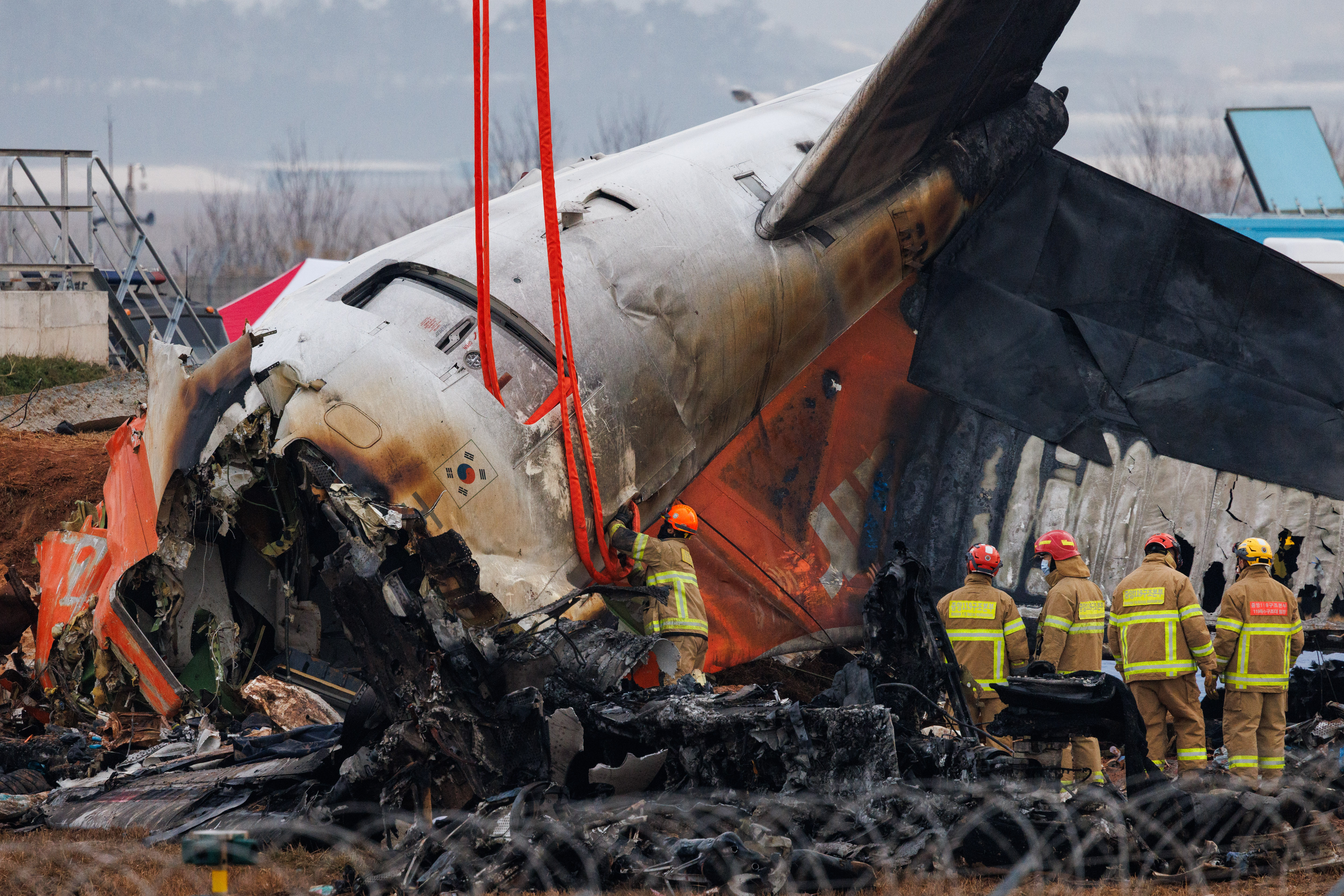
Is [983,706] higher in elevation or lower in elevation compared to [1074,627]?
lower

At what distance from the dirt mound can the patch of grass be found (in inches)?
162

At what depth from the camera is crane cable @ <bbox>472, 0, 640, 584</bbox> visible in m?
8.09

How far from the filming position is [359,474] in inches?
318

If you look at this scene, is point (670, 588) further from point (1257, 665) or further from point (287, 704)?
point (1257, 665)

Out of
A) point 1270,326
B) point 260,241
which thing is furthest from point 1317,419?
point 260,241

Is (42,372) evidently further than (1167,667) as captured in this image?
Yes

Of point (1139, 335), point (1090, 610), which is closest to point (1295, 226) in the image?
point (1139, 335)

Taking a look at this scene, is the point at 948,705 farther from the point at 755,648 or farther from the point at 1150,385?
the point at 1150,385

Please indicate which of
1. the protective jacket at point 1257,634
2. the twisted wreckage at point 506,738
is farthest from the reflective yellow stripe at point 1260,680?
the twisted wreckage at point 506,738

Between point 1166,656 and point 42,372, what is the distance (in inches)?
→ 691

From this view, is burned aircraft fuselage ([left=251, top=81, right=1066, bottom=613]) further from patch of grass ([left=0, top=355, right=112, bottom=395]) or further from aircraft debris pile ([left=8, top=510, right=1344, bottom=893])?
patch of grass ([left=0, top=355, right=112, bottom=395])

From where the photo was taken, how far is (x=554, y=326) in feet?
28.8

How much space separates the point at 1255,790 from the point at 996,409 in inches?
197

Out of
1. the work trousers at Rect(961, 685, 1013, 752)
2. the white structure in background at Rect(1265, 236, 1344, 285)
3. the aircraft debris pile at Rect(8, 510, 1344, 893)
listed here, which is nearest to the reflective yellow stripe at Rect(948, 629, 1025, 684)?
the work trousers at Rect(961, 685, 1013, 752)
